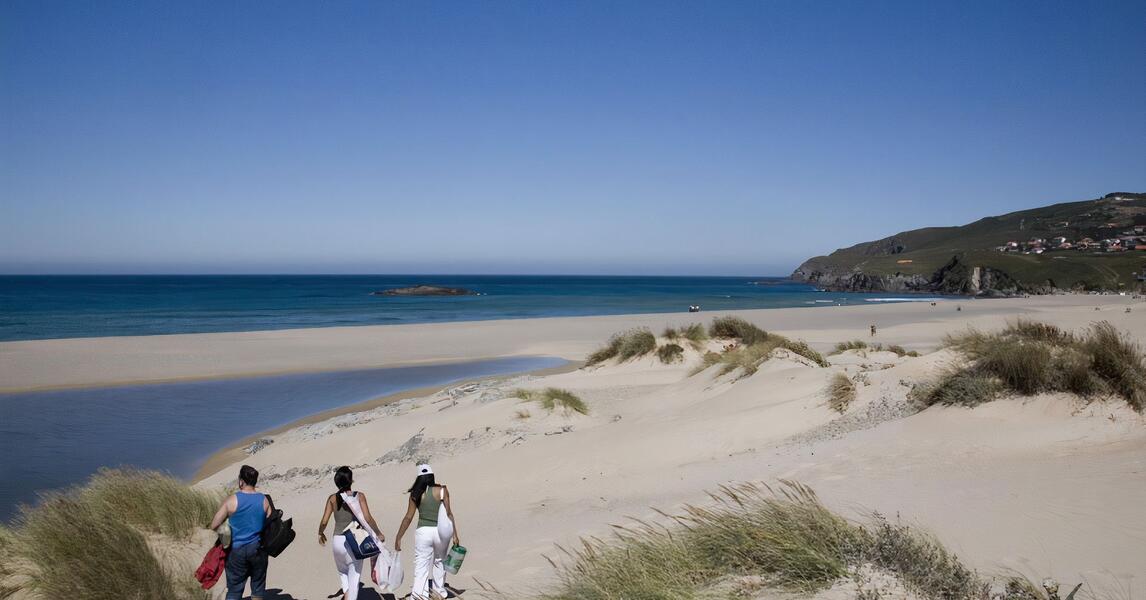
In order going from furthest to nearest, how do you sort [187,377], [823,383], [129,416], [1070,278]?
[1070,278] < [187,377] < [129,416] < [823,383]

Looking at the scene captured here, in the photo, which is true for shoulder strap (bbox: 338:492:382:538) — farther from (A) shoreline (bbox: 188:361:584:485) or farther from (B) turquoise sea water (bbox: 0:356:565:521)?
(B) turquoise sea water (bbox: 0:356:565:521)

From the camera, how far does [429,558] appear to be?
570 centimetres

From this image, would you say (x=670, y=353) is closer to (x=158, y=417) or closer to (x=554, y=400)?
(x=554, y=400)

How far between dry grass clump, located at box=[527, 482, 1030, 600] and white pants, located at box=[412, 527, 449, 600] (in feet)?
4.13

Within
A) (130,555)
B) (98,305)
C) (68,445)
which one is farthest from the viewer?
(98,305)

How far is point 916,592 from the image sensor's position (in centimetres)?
386

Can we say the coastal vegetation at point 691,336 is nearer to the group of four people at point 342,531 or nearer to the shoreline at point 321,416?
the shoreline at point 321,416

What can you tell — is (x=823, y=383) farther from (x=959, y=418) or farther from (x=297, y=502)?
(x=297, y=502)

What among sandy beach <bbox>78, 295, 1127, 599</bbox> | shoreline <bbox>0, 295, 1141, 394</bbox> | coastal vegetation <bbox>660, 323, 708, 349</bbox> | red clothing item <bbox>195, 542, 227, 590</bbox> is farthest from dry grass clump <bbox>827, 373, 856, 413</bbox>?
shoreline <bbox>0, 295, 1141, 394</bbox>

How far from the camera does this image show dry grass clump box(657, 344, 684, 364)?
20.8 m

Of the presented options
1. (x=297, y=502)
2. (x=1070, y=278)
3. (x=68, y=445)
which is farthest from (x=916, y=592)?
(x=1070, y=278)

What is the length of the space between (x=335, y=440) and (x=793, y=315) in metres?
38.3

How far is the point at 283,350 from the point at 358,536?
25.4 meters

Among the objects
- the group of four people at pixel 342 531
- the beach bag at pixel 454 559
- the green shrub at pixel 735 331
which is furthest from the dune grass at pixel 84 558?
the green shrub at pixel 735 331
